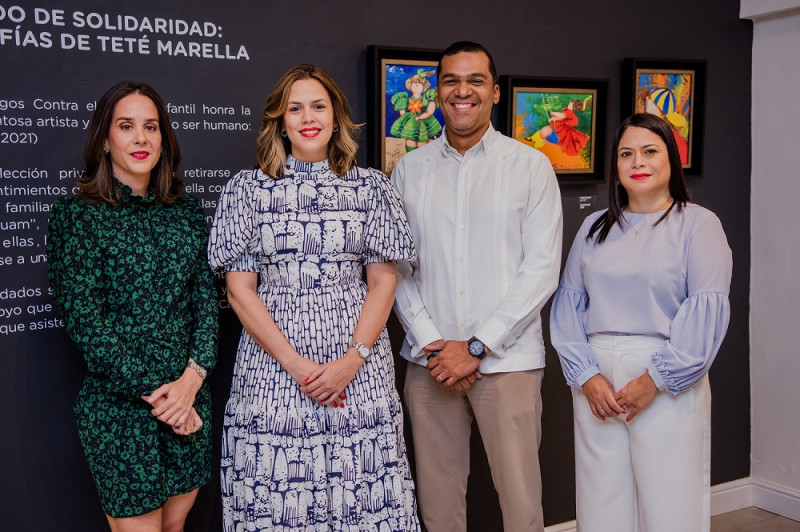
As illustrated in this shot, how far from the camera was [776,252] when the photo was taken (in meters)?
3.88

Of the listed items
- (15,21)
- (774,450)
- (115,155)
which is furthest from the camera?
(774,450)

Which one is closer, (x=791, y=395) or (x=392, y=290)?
(x=392, y=290)

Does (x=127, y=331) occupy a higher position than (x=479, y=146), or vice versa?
(x=479, y=146)

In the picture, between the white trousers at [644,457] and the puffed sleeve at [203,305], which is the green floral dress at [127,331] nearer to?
the puffed sleeve at [203,305]

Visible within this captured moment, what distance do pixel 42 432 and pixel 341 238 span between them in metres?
1.20

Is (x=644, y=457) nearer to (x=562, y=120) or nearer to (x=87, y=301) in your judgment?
(x=562, y=120)

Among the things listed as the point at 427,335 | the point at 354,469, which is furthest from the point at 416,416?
the point at 354,469

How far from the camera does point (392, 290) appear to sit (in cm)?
254

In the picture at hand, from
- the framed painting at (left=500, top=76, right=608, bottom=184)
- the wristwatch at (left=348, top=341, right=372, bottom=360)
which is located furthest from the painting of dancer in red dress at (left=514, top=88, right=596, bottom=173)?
the wristwatch at (left=348, top=341, right=372, bottom=360)

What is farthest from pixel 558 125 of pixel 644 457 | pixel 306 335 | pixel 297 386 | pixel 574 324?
pixel 297 386

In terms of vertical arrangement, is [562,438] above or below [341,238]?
below

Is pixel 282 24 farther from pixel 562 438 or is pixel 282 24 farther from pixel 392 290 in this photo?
pixel 562 438

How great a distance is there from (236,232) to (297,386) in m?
0.49

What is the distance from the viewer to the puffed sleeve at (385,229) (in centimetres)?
248
